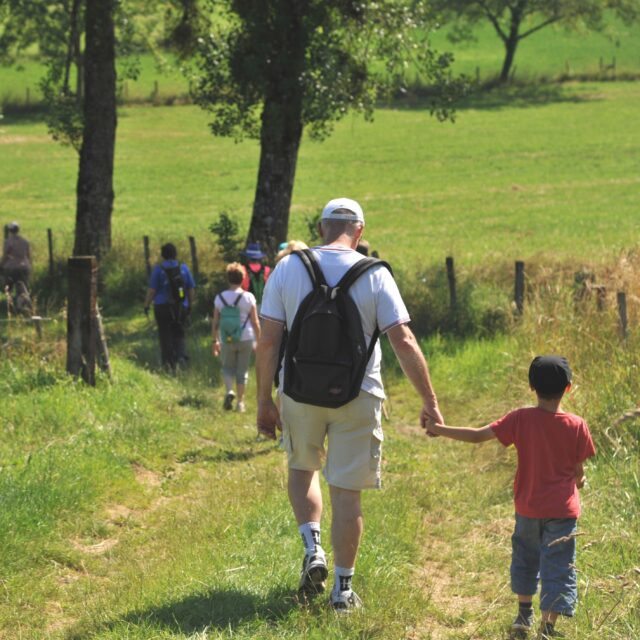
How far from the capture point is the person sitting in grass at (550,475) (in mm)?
5031

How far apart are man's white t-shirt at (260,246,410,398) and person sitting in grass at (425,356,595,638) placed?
2.23 feet

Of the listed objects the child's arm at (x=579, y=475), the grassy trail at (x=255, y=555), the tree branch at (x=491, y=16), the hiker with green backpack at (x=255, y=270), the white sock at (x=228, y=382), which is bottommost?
the white sock at (x=228, y=382)

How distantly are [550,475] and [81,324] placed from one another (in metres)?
6.09

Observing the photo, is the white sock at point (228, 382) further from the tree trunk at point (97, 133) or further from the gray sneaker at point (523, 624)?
the tree trunk at point (97, 133)

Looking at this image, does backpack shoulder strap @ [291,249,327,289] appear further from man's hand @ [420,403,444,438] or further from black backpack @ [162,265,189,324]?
black backpack @ [162,265,189,324]

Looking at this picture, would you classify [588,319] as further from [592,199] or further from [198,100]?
[592,199]

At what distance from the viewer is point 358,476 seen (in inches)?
211

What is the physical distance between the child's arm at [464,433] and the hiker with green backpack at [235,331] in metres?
5.72

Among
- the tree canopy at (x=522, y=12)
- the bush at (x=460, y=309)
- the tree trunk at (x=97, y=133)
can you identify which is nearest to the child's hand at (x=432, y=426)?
the bush at (x=460, y=309)

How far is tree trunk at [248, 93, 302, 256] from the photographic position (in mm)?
17750

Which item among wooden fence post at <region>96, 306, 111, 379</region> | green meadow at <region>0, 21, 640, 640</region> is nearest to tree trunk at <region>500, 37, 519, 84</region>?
green meadow at <region>0, 21, 640, 640</region>

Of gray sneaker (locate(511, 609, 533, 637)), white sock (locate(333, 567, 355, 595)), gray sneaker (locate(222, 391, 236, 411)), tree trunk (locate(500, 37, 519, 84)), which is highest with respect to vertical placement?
tree trunk (locate(500, 37, 519, 84))

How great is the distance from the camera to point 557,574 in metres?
5.02

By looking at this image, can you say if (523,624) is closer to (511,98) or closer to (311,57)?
(311,57)
